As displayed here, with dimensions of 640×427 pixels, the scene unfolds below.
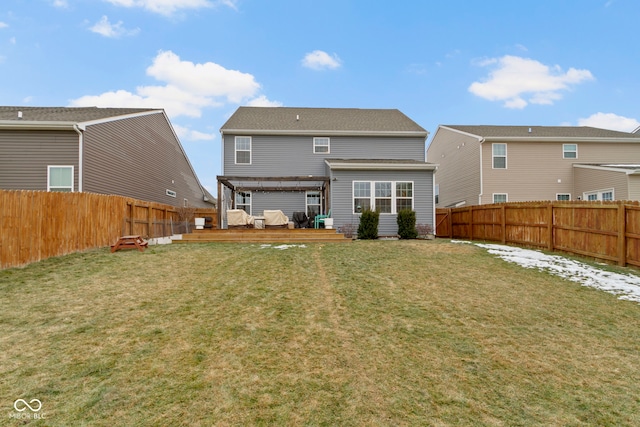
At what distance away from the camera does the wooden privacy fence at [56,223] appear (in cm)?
696

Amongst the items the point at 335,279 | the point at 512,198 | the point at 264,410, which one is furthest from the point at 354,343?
the point at 512,198

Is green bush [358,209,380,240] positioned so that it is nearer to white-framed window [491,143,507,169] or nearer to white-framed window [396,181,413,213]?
white-framed window [396,181,413,213]

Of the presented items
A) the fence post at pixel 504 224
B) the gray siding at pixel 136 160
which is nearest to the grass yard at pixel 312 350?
the fence post at pixel 504 224

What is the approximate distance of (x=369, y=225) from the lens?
13.5 m

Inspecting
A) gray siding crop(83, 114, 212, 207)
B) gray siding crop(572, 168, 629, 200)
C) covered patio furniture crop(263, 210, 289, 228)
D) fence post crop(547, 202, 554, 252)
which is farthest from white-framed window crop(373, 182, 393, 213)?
gray siding crop(83, 114, 212, 207)

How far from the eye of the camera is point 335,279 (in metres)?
6.62

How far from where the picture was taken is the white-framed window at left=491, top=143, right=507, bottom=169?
18453 millimetres

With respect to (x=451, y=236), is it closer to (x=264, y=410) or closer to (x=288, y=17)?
(x=288, y=17)

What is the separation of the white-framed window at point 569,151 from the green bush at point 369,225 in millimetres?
13477

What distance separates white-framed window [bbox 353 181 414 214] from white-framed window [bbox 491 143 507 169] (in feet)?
23.1

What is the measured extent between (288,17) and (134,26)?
23.1 ft

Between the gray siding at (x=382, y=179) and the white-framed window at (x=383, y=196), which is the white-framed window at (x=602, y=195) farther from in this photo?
the white-framed window at (x=383, y=196)

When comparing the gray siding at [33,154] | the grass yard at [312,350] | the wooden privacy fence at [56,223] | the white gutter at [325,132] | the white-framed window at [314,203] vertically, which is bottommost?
the grass yard at [312,350]

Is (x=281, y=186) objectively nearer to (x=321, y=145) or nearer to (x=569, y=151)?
(x=321, y=145)
